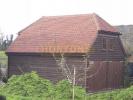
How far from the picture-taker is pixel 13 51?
35688 millimetres

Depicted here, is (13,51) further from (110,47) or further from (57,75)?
(110,47)

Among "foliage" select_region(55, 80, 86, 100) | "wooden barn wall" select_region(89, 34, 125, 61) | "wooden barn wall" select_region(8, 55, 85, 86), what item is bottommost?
"foliage" select_region(55, 80, 86, 100)

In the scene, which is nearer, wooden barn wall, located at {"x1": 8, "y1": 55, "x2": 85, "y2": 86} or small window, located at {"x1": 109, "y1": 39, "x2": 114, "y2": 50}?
wooden barn wall, located at {"x1": 8, "y1": 55, "x2": 85, "y2": 86}

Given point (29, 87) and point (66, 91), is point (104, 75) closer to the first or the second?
point (66, 91)

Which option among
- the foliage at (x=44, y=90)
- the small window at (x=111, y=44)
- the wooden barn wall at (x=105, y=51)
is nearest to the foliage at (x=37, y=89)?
the foliage at (x=44, y=90)

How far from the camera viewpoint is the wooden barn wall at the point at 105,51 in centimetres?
3331

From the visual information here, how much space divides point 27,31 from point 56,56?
517 cm

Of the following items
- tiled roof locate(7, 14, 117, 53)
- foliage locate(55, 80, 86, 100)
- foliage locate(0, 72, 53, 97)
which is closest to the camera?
foliage locate(55, 80, 86, 100)

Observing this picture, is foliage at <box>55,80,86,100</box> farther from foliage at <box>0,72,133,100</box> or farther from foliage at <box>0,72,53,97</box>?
foliage at <box>0,72,53,97</box>

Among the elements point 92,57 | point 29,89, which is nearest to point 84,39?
point 92,57

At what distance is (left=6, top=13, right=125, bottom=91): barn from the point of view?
106 ft

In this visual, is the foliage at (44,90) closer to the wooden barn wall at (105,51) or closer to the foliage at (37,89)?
the foliage at (37,89)

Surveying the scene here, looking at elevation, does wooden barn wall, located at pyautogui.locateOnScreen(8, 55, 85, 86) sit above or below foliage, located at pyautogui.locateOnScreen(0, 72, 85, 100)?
above

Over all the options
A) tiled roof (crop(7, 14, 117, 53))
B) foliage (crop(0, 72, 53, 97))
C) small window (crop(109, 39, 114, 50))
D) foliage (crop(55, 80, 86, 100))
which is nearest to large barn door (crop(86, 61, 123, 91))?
small window (crop(109, 39, 114, 50))
